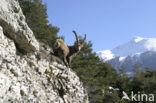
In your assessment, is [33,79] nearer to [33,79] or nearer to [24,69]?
[33,79]

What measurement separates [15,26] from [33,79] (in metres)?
1.95

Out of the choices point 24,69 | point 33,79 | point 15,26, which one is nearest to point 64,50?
point 33,79

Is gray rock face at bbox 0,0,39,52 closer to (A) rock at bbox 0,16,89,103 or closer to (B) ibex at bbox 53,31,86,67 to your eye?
(A) rock at bbox 0,16,89,103

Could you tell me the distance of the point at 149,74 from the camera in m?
30.2

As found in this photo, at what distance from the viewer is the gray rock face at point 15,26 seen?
554 centimetres

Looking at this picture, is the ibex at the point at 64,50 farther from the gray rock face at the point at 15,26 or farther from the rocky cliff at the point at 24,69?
the gray rock face at the point at 15,26

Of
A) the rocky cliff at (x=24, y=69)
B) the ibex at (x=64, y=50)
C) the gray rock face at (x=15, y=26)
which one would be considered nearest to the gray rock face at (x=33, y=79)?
the rocky cliff at (x=24, y=69)

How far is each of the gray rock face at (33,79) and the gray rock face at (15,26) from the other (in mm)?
288

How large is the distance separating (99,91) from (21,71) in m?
12.8

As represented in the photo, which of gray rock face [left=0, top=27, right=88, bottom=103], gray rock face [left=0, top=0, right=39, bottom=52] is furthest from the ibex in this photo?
gray rock face [left=0, top=0, right=39, bottom=52]

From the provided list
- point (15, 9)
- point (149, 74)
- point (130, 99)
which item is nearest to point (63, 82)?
point (15, 9)

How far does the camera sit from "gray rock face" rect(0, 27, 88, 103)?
4.68 meters

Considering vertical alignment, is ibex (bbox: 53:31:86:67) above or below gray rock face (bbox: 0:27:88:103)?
above

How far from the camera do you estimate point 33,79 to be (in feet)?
20.6
